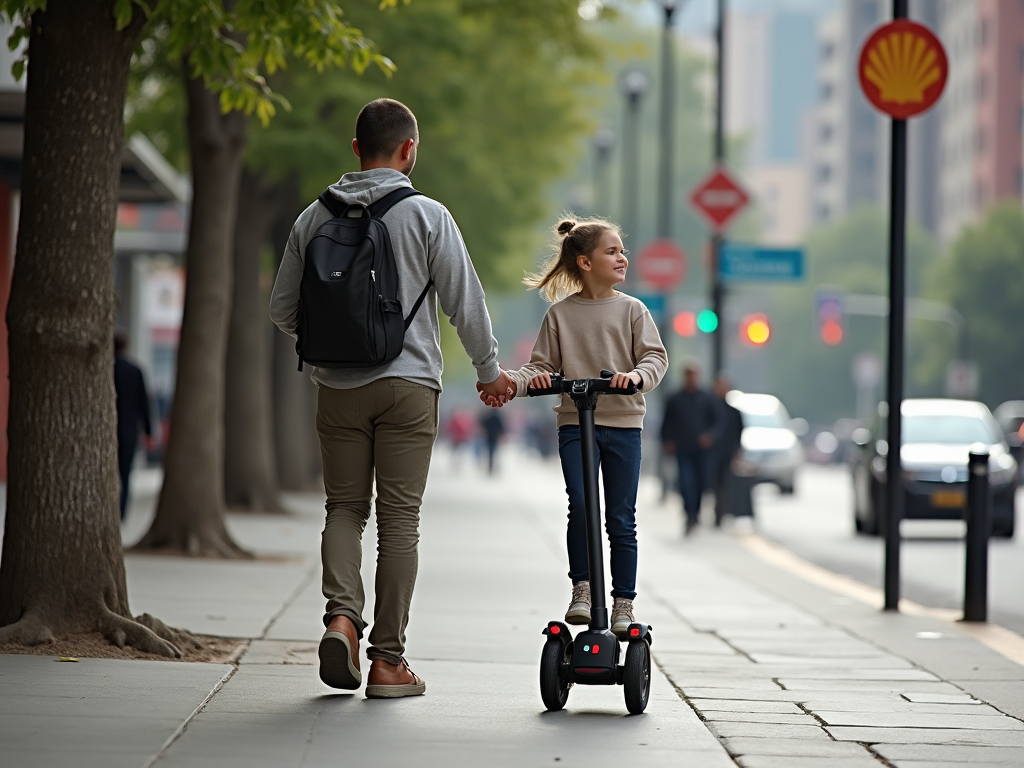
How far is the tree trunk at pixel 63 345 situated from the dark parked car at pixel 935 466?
12.6 metres

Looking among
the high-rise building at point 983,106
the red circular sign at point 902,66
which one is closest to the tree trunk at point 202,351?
the red circular sign at point 902,66

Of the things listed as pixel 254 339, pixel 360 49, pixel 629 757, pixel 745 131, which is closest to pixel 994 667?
pixel 629 757

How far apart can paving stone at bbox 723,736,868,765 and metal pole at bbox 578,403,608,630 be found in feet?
1.97

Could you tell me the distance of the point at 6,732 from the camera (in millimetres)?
5258

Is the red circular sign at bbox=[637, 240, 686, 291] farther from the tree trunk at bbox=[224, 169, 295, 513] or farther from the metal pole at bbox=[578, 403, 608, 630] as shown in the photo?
the metal pole at bbox=[578, 403, 608, 630]

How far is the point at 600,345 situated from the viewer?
632 cm

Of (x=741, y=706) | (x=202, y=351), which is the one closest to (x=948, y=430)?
(x=202, y=351)

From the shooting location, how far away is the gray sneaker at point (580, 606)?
20.4 ft

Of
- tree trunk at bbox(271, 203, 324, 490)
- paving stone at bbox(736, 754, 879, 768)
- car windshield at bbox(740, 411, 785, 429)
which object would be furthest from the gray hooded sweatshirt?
car windshield at bbox(740, 411, 785, 429)

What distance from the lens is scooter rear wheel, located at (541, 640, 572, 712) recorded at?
6.02 m

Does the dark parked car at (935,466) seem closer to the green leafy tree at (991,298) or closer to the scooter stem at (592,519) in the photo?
the scooter stem at (592,519)

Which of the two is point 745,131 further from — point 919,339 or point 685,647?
point 685,647

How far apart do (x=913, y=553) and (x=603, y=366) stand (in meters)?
12.0

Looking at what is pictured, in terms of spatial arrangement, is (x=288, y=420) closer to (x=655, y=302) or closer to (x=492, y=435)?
(x=655, y=302)
